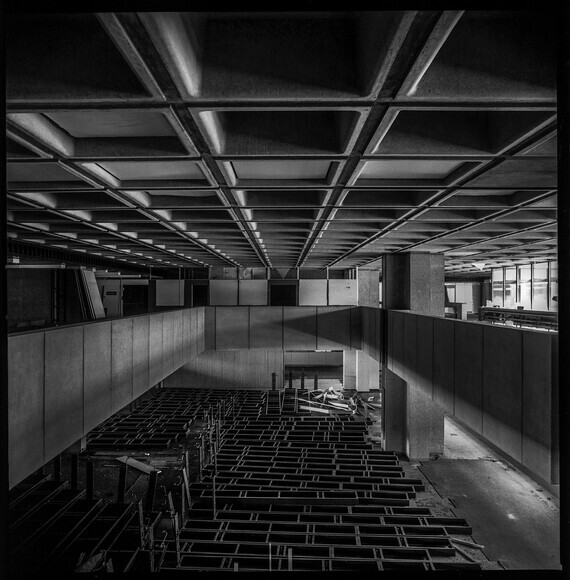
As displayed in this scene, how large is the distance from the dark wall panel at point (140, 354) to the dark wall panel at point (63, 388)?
2437 mm

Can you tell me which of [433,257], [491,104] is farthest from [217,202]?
[433,257]

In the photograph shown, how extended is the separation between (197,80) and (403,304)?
1130cm

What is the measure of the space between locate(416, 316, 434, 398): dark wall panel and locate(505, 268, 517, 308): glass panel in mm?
14925

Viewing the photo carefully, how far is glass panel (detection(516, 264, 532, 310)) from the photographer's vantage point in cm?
1972

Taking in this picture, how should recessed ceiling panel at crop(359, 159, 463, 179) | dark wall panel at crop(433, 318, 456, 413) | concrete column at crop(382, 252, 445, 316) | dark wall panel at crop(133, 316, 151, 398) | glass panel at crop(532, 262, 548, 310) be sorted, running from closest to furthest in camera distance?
recessed ceiling panel at crop(359, 159, 463, 179)
dark wall panel at crop(433, 318, 456, 413)
dark wall panel at crop(133, 316, 151, 398)
concrete column at crop(382, 252, 445, 316)
glass panel at crop(532, 262, 548, 310)

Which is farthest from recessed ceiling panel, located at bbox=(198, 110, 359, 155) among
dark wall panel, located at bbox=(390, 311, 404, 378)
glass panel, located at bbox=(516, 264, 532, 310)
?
glass panel, located at bbox=(516, 264, 532, 310)

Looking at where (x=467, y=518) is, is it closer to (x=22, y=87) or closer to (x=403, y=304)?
(x=403, y=304)

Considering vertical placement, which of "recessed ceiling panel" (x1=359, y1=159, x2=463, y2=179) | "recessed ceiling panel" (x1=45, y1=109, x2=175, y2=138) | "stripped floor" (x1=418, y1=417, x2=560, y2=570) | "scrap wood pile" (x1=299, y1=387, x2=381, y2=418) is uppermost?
"recessed ceiling panel" (x1=45, y1=109, x2=175, y2=138)

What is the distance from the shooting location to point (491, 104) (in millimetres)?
2674

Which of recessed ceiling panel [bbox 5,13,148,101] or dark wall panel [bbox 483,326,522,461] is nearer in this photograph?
recessed ceiling panel [bbox 5,13,148,101]

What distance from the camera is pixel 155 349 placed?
1025cm

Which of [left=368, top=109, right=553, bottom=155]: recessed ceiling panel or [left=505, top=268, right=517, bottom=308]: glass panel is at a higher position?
[left=368, top=109, right=553, bottom=155]: recessed ceiling panel

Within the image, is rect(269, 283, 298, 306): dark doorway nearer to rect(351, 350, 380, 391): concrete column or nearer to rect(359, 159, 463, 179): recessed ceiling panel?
rect(351, 350, 380, 391): concrete column

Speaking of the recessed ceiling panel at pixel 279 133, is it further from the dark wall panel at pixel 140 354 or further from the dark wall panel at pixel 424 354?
the dark wall panel at pixel 140 354
